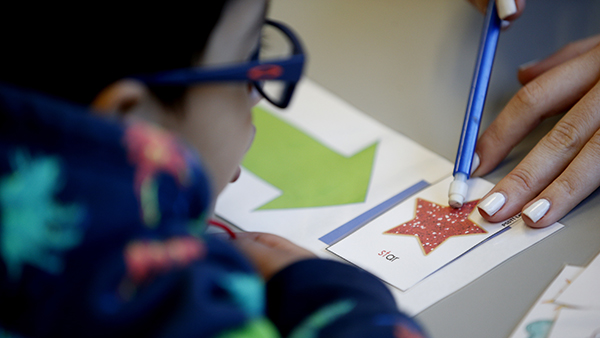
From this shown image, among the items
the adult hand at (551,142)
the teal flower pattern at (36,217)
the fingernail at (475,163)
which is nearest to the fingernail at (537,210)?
the adult hand at (551,142)

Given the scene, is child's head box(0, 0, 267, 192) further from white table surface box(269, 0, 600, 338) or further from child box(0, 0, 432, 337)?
white table surface box(269, 0, 600, 338)

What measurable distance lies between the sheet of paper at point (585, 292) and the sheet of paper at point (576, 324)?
0.4 inches

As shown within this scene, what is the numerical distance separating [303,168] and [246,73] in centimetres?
32

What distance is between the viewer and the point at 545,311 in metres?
0.46

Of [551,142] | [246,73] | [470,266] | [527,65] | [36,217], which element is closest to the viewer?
[36,217]

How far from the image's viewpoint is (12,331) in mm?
303

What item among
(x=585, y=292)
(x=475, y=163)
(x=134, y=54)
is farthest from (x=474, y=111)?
(x=134, y=54)

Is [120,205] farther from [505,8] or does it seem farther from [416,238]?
[505,8]

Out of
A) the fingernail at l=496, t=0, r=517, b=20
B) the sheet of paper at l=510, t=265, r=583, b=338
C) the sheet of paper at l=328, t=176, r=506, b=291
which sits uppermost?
the fingernail at l=496, t=0, r=517, b=20

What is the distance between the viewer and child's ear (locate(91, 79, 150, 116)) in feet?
1.17

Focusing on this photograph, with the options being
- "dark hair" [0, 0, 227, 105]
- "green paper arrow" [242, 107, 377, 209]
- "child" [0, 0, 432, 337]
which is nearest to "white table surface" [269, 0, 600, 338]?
"green paper arrow" [242, 107, 377, 209]

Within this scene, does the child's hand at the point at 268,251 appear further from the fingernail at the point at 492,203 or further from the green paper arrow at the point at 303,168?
the fingernail at the point at 492,203

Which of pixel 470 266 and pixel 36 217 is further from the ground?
pixel 36 217

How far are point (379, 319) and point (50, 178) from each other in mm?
229
